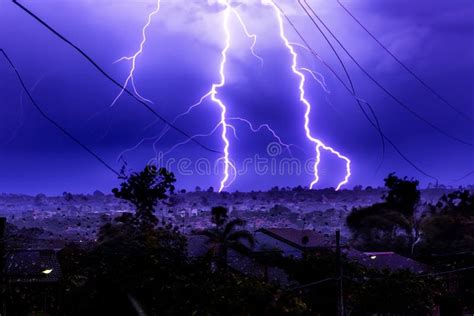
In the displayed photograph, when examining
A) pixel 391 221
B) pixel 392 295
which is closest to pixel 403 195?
pixel 391 221

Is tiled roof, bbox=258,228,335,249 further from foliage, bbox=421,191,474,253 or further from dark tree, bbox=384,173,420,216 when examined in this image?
dark tree, bbox=384,173,420,216

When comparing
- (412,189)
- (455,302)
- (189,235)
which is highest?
(412,189)

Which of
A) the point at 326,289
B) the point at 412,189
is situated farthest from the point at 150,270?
the point at 412,189

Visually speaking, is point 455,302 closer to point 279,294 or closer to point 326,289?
point 326,289

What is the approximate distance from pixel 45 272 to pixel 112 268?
482 inches

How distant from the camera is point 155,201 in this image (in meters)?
36.7

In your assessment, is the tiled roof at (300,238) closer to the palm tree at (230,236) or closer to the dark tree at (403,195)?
the palm tree at (230,236)

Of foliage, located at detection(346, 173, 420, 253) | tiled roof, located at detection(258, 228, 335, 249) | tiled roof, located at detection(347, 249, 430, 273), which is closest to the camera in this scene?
tiled roof, located at detection(347, 249, 430, 273)

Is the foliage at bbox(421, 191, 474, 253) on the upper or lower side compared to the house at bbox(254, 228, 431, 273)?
upper

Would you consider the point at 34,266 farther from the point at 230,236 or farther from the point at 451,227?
the point at 451,227

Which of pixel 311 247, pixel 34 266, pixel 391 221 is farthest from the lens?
pixel 391 221

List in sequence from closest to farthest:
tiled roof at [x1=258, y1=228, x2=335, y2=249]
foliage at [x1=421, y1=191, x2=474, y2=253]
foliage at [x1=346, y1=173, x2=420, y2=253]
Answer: tiled roof at [x1=258, y1=228, x2=335, y2=249]
foliage at [x1=421, y1=191, x2=474, y2=253]
foliage at [x1=346, y1=173, x2=420, y2=253]

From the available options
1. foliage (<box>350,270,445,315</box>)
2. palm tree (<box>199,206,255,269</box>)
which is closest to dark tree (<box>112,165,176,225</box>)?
palm tree (<box>199,206,255,269</box>)

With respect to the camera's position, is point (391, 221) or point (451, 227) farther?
point (391, 221)
